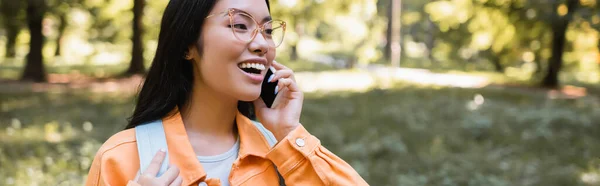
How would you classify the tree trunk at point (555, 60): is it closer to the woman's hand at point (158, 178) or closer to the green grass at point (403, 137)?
the green grass at point (403, 137)

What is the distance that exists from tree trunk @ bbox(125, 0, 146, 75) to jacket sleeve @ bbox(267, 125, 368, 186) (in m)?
16.0

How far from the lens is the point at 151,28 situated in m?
19.6

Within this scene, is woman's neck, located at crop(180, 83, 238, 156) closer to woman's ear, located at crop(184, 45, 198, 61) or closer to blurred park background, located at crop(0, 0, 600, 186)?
woman's ear, located at crop(184, 45, 198, 61)

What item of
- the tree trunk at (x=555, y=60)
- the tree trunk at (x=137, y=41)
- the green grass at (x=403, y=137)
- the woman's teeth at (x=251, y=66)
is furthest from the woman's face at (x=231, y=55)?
the tree trunk at (x=555, y=60)

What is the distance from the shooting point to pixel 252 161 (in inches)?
62.9

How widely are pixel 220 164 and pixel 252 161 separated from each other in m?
0.10

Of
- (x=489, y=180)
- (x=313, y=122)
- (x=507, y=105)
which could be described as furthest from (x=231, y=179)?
(x=507, y=105)

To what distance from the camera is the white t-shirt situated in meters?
1.55

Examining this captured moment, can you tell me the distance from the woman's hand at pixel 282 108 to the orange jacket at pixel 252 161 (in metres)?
0.05

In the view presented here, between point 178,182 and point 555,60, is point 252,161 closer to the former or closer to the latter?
point 178,182

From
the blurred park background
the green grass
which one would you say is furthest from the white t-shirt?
the green grass

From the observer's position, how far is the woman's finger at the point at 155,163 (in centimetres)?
135

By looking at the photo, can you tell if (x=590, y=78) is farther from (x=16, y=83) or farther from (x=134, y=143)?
(x=134, y=143)

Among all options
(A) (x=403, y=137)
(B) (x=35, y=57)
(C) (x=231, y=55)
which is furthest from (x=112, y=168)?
(B) (x=35, y=57)
